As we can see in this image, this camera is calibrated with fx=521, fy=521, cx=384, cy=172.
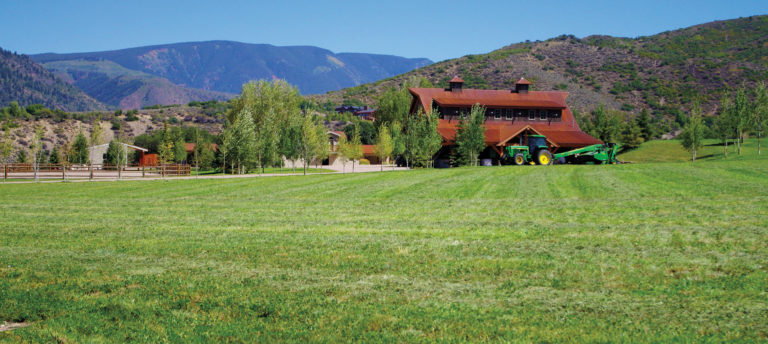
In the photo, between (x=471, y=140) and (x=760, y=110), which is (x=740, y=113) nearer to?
(x=760, y=110)

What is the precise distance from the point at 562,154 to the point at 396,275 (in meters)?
44.2

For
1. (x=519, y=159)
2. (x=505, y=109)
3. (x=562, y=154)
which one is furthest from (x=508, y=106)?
(x=519, y=159)

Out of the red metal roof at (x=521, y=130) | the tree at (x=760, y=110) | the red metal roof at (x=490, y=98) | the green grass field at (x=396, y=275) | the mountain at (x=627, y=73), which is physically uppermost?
the mountain at (x=627, y=73)

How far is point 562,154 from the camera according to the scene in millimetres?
49531

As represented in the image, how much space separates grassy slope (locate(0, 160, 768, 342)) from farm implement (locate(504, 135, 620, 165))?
103ft

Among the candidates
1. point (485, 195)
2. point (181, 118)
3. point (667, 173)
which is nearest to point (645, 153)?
point (667, 173)

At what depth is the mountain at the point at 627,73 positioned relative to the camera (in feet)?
472

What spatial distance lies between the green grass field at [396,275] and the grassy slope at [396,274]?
36 mm

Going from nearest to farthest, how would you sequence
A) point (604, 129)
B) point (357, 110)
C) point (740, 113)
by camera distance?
point (740, 113)
point (604, 129)
point (357, 110)

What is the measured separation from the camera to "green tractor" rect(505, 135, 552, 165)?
49.1m

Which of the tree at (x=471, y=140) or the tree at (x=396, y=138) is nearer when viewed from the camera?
the tree at (x=471, y=140)

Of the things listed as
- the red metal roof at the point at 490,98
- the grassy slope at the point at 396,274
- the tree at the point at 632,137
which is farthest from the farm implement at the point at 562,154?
the tree at the point at 632,137

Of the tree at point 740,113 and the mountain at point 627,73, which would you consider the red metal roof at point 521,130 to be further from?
the mountain at point 627,73

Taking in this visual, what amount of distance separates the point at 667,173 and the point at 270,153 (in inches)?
1543
